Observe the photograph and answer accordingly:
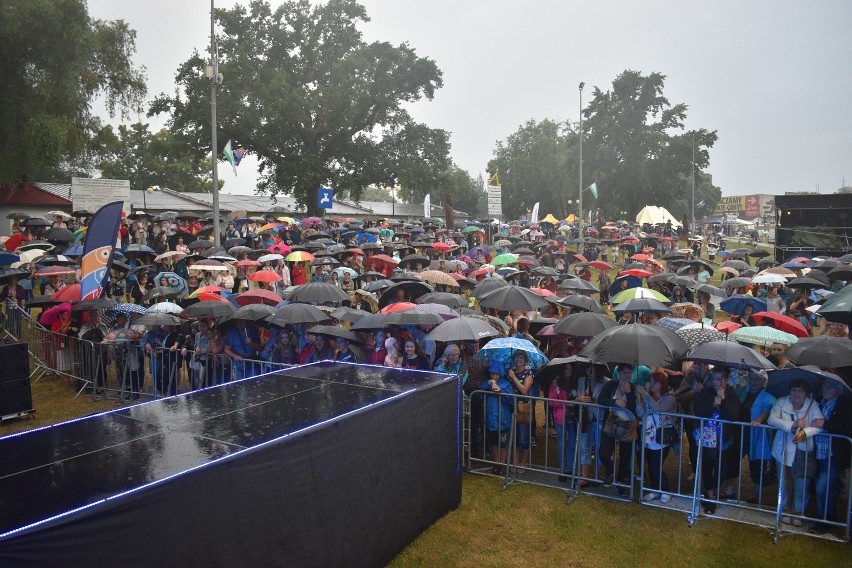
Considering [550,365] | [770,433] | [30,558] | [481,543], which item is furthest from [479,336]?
[30,558]

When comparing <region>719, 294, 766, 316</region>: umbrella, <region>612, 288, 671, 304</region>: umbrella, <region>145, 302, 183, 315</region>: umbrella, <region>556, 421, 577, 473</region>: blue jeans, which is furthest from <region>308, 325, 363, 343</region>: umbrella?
<region>719, 294, 766, 316</region>: umbrella

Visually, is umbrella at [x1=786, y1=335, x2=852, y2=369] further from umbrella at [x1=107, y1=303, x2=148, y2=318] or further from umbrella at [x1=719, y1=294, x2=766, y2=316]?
umbrella at [x1=107, y1=303, x2=148, y2=318]

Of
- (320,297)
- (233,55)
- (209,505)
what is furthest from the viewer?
(233,55)

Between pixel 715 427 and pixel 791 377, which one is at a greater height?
pixel 791 377

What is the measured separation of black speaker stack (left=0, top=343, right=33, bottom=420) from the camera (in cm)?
1017

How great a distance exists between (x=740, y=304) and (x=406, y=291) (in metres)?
6.17

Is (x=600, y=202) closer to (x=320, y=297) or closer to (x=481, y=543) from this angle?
(x=320, y=297)

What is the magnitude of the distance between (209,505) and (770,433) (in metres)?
5.93

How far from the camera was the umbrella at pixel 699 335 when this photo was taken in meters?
8.23

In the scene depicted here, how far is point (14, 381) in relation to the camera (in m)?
10.4

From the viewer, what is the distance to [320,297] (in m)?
11.8

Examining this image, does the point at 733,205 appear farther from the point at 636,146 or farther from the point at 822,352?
the point at 822,352

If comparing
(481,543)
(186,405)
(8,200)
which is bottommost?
(481,543)

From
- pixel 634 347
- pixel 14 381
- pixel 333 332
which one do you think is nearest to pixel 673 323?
pixel 634 347
